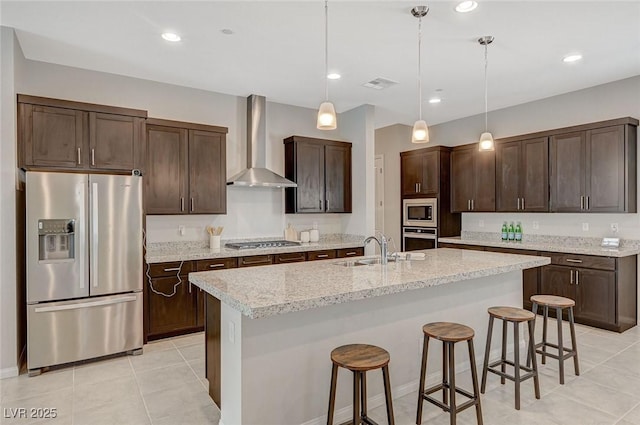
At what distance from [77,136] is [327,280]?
112 inches

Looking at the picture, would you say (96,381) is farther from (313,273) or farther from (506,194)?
(506,194)

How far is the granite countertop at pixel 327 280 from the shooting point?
1.91m

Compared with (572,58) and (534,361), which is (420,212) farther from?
(534,361)

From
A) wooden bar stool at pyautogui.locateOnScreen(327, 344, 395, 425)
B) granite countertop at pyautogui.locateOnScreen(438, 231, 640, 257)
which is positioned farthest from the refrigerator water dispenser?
granite countertop at pyautogui.locateOnScreen(438, 231, 640, 257)

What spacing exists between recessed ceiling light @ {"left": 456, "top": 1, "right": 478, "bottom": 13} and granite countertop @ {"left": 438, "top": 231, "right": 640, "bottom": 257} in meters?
3.19

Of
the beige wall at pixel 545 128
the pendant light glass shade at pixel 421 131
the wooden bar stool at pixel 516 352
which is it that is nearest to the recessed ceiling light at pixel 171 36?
the pendant light glass shade at pixel 421 131

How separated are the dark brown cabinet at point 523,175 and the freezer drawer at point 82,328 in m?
5.09

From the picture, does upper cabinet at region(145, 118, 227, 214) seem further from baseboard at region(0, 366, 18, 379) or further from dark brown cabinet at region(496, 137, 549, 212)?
dark brown cabinet at region(496, 137, 549, 212)

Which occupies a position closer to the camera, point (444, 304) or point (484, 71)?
point (444, 304)

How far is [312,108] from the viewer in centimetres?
575

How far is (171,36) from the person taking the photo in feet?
10.9

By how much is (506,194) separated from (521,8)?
3.17 metres

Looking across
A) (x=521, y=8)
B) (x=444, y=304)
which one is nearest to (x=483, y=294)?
(x=444, y=304)

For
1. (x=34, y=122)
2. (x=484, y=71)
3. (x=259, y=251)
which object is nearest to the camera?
(x=34, y=122)
